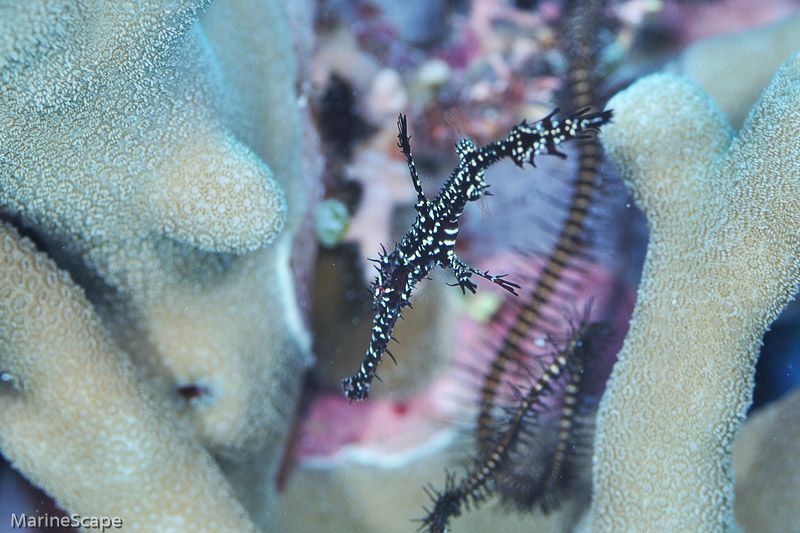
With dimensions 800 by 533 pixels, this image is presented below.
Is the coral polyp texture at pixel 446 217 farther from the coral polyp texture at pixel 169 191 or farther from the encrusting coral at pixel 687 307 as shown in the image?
the coral polyp texture at pixel 169 191

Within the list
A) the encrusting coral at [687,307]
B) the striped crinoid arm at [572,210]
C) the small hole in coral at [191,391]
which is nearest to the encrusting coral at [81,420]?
the small hole in coral at [191,391]

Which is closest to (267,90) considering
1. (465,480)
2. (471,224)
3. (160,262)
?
(160,262)

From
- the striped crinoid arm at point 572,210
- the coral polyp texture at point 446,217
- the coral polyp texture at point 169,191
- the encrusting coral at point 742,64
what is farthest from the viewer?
the striped crinoid arm at point 572,210

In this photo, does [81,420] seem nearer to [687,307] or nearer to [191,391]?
[191,391]

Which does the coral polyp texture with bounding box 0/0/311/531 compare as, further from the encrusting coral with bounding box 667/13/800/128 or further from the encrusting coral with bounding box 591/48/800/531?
the encrusting coral with bounding box 667/13/800/128

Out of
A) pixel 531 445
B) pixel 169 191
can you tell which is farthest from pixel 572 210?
pixel 169 191

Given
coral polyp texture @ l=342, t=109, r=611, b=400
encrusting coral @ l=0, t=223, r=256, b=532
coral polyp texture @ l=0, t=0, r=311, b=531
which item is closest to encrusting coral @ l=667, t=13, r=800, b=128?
coral polyp texture @ l=342, t=109, r=611, b=400

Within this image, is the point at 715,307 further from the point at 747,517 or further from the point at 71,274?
the point at 71,274
